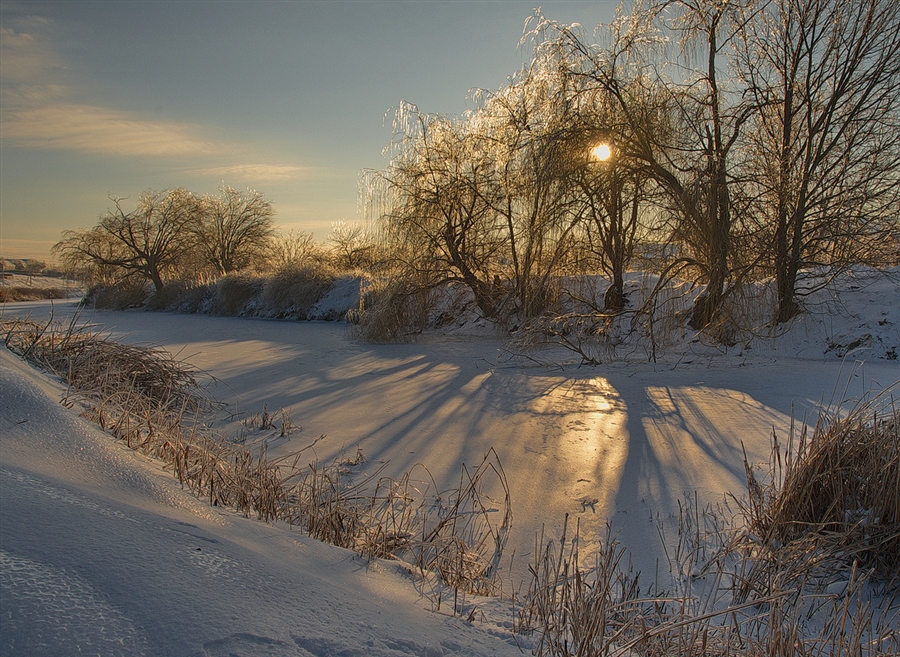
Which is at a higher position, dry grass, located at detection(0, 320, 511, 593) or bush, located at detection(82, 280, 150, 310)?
bush, located at detection(82, 280, 150, 310)

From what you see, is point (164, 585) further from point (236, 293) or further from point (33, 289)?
point (33, 289)

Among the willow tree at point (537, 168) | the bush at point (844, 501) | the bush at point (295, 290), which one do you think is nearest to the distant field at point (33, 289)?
the bush at point (295, 290)

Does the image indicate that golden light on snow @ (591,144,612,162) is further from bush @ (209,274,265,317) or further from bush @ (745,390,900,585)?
bush @ (209,274,265,317)

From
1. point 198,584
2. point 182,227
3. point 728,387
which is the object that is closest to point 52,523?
point 198,584

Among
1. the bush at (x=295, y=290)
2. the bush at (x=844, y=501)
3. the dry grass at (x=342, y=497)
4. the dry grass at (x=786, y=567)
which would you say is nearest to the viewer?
the dry grass at (x=786, y=567)

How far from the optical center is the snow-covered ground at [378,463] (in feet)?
3.66

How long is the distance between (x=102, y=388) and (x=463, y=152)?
8.77m

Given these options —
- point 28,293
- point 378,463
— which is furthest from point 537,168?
point 28,293

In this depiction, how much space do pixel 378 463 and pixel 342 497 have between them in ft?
4.20

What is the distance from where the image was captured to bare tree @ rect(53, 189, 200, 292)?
77.5 ft

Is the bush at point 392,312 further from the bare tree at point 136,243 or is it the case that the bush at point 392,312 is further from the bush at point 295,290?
the bare tree at point 136,243

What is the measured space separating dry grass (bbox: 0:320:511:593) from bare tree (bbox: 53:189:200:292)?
20.7 meters

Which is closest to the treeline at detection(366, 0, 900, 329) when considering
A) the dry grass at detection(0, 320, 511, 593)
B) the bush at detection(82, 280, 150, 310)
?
the dry grass at detection(0, 320, 511, 593)

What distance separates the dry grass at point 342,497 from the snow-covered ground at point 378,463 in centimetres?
17
